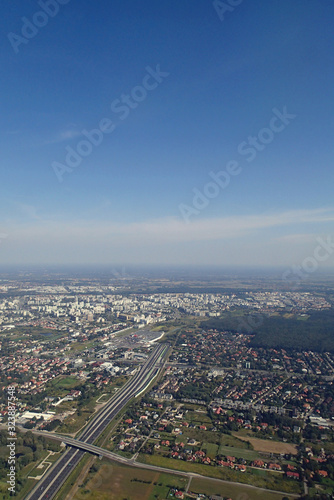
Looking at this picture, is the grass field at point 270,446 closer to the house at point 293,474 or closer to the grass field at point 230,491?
the house at point 293,474

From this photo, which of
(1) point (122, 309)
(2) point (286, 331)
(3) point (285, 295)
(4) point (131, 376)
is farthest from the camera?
(3) point (285, 295)

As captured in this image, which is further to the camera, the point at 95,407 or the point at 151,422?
the point at 95,407

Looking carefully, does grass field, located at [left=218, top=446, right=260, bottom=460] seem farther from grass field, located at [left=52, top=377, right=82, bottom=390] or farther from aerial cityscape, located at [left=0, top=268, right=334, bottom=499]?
Answer: grass field, located at [left=52, top=377, right=82, bottom=390]

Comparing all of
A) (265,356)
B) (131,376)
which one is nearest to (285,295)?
(265,356)

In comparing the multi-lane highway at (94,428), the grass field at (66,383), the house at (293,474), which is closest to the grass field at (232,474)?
the house at (293,474)

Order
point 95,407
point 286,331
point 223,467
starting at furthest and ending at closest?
point 286,331, point 95,407, point 223,467

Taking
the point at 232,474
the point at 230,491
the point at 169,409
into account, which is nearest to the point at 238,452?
the point at 232,474

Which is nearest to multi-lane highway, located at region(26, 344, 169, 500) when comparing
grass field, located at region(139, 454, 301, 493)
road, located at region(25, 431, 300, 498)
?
road, located at region(25, 431, 300, 498)

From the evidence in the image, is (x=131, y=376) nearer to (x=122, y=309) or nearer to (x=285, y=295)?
(x=122, y=309)
